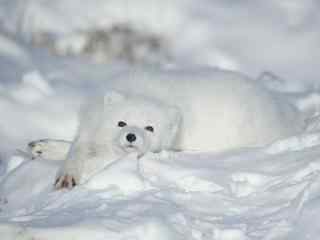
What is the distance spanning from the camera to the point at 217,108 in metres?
5.72

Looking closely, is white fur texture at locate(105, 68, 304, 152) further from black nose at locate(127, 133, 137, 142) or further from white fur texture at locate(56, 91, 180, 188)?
black nose at locate(127, 133, 137, 142)

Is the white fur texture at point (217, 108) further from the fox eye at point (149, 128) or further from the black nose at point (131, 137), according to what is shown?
the black nose at point (131, 137)

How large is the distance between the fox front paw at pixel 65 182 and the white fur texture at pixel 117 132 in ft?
0.22

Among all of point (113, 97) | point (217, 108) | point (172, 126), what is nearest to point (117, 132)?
point (113, 97)

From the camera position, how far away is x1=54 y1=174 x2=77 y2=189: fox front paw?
14.9 feet

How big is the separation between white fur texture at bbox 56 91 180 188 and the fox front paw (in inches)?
2.6

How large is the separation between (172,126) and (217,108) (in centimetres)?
44

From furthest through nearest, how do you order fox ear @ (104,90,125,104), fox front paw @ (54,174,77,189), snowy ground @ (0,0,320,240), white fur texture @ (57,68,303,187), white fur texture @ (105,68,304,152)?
1. white fur texture @ (105,68,304,152)
2. fox ear @ (104,90,125,104)
3. white fur texture @ (57,68,303,187)
4. fox front paw @ (54,174,77,189)
5. snowy ground @ (0,0,320,240)

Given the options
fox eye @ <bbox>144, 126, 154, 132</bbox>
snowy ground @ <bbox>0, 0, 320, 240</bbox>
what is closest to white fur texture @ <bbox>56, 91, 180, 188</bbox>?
fox eye @ <bbox>144, 126, 154, 132</bbox>

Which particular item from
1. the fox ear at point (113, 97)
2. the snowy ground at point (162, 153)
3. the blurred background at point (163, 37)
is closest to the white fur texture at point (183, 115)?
the fox ear at point (113, 97)

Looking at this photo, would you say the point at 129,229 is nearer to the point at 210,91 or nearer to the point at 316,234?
the point at 316,234

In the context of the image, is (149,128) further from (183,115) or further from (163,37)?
(163,37)

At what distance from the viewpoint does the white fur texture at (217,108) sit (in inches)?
222

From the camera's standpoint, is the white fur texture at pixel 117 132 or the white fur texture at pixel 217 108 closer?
the white fur texture at pixel 117 132
